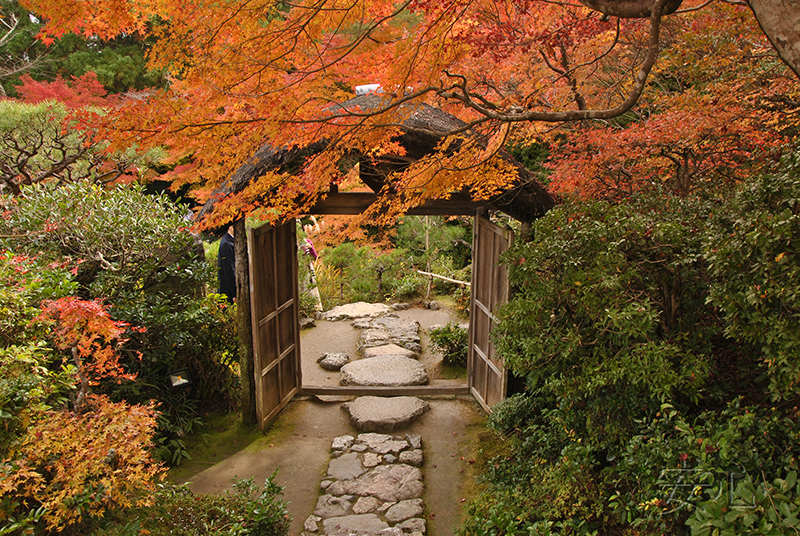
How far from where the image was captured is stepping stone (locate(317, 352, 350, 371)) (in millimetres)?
7773

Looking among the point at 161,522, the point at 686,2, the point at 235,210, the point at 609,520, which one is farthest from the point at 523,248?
the point at 686,2

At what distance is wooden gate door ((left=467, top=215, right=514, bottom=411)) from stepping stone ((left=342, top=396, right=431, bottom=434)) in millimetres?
775

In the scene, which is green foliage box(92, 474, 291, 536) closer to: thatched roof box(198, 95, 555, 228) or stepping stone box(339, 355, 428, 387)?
thatched roof box(198, 95, 555, 228)

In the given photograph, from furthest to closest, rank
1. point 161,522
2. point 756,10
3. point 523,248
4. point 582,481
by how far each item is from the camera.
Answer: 1. point 523,248
2. point 582,481
3. point 161,522
4. point 756,10

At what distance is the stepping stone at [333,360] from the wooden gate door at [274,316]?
3.96 feet

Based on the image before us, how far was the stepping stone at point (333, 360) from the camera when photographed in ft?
25.5

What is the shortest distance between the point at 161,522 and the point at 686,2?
22.0 ft

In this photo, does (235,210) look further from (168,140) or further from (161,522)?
(161,522)

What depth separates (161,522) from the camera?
3057 millimetres

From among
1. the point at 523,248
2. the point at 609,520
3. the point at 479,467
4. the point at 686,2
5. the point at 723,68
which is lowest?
the point at 479,467

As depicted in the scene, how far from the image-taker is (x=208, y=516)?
3.41m

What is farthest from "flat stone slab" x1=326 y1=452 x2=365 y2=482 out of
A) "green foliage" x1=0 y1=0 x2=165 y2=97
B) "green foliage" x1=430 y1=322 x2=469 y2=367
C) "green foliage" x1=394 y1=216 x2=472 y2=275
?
"green foliage" x1=0 y1=0 x2=165 y2=97

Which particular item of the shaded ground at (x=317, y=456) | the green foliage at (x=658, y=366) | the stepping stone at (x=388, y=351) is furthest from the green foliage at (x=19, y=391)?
the stepping stone at (x=388, y=351)

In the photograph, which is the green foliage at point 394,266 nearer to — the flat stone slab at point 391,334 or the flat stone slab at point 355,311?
the flat stone slab at point 355,311
